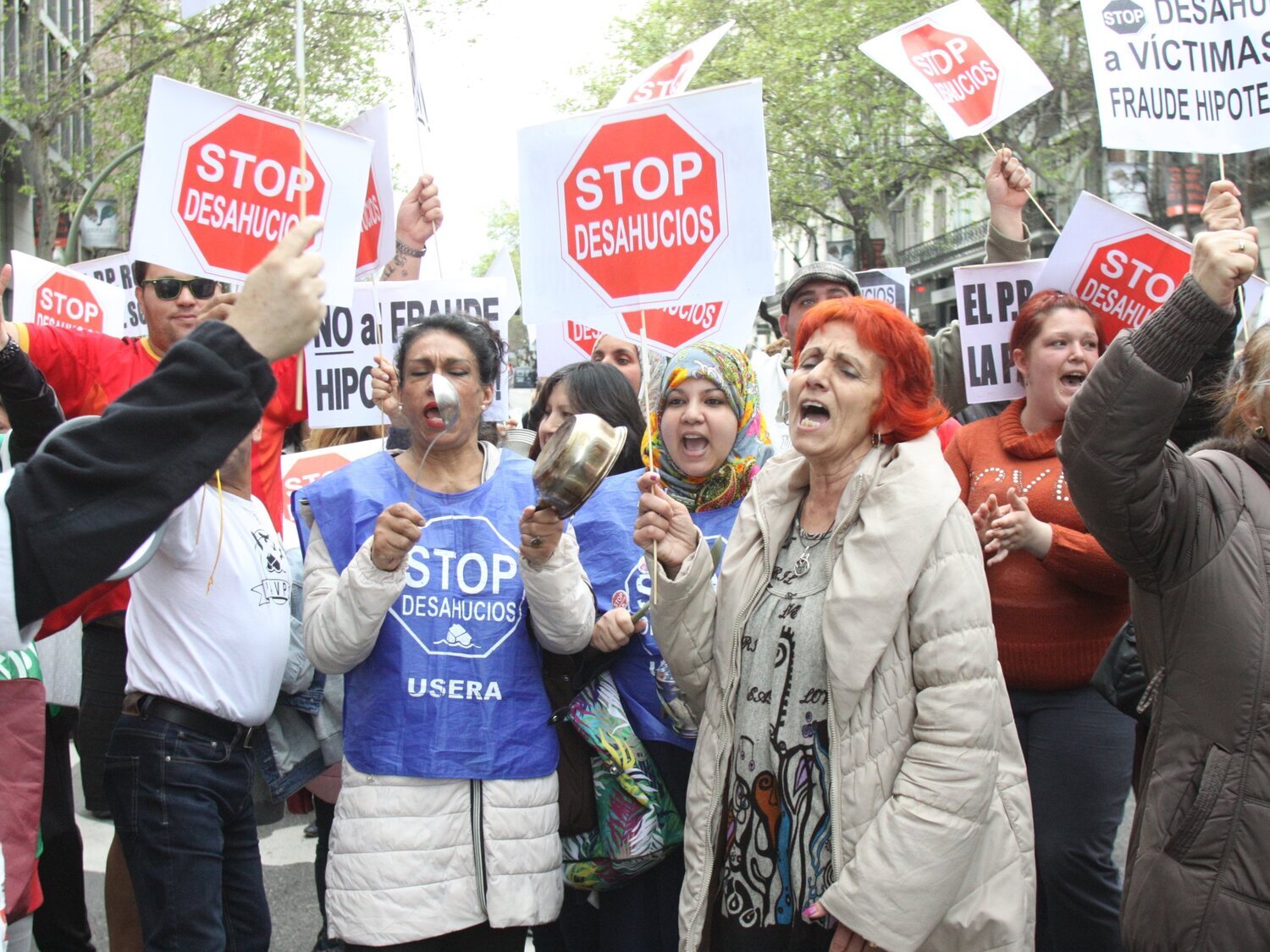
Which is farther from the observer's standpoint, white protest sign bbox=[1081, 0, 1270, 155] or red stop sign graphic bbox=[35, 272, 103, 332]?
red stop sign graphic bbox=[35, 272, 103, 332]

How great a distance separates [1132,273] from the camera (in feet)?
13.5

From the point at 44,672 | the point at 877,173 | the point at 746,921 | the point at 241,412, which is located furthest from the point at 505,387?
the point at 877,173

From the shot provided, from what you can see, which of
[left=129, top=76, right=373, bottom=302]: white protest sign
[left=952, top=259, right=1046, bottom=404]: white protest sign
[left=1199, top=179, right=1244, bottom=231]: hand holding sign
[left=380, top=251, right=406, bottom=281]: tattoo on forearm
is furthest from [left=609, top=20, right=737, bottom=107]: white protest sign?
[left=1199, top=179, right=1244, bottom=231]: hand holding sign

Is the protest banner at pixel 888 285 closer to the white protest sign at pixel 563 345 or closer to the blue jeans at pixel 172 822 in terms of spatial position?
the white protest sign at pixel 563 345

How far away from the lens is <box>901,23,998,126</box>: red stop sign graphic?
5.04m

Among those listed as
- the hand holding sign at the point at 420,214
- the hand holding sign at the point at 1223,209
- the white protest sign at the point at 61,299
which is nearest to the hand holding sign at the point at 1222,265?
the hand holding sign at the point at 1223,209

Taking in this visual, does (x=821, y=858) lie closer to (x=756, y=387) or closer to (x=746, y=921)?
(x=746, y=921)

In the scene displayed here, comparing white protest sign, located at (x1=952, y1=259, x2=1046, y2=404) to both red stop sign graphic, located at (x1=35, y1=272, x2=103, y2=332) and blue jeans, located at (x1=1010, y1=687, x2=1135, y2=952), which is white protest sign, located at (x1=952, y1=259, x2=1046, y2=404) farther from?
red stop sign graphic, located at (x1=35, y1=272, x2=103, y2=332)

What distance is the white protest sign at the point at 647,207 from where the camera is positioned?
3.36 meters

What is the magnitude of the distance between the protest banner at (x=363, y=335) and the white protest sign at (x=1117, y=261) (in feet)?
7.04

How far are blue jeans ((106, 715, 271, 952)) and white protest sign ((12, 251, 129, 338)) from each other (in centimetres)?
296

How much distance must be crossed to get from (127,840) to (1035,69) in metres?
4.27

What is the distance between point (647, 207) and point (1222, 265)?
5.01 ft

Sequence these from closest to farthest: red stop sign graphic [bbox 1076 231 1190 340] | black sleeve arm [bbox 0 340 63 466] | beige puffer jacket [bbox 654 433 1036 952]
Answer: beige puffer jacket [bbox 654 433 1036 952]
black sleeve arm [bbox 0 340 63 466]
red stop sign graphic [bbox 1076 231 1190 340]
